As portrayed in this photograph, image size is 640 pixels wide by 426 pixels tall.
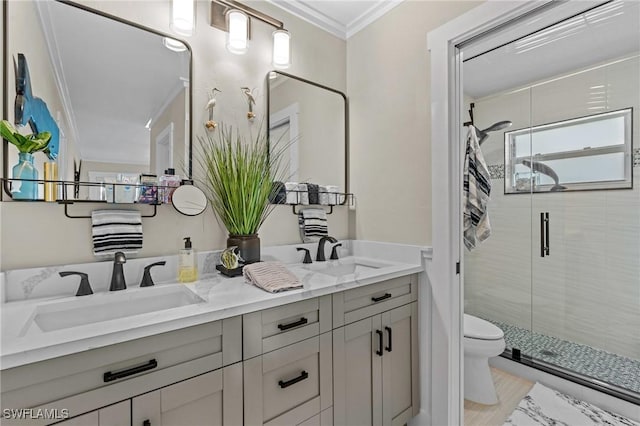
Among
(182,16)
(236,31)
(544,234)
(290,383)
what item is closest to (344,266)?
(290,383)

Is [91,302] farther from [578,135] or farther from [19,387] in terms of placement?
[578,135]

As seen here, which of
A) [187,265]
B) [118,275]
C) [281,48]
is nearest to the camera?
[118,275]

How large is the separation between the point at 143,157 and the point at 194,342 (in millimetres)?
883

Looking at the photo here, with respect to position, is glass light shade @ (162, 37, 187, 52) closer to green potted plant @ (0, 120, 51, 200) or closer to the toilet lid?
green potted plant @ (0, 120, 51, 200)

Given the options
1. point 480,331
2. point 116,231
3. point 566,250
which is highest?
point 116,231

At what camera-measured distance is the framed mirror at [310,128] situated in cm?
183

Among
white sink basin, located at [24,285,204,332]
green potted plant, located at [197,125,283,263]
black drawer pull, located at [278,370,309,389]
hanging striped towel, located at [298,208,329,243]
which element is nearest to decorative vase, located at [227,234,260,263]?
green potted plant, located at [197,125,283,263]

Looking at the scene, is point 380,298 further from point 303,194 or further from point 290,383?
point 303,194

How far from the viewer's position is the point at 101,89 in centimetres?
131

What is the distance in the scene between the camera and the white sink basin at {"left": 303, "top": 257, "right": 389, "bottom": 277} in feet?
5.77

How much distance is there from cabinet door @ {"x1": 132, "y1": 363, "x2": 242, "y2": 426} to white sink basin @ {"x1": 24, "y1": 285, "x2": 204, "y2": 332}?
0.26 meters

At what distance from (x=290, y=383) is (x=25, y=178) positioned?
1.19 metres

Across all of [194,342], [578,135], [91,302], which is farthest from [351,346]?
[578,135]

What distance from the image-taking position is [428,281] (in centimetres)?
167
